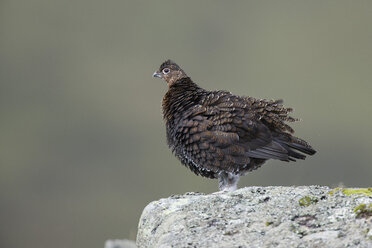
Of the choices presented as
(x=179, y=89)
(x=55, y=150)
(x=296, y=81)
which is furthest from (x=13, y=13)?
(x=179, y=89)

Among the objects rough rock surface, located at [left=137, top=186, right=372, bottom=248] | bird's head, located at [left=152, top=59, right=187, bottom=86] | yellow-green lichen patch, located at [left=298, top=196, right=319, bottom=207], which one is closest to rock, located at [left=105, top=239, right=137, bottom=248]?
bird's head, located at [left=152, top=59, right=187, bottom=86]

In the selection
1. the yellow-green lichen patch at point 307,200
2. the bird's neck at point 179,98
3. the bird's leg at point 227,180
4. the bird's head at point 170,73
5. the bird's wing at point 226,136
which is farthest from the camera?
the bird's head at point 170,73

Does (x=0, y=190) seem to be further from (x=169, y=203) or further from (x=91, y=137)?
(x=169, y=203)

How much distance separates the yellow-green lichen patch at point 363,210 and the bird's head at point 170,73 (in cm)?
548

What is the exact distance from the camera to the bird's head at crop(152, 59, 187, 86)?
1136 cm

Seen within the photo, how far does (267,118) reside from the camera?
10.3 meters

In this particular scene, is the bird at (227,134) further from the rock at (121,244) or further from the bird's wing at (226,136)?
the rock at (121,244)

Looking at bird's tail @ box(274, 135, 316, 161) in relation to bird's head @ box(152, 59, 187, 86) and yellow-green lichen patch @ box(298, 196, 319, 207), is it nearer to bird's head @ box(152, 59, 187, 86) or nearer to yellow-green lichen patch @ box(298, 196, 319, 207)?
bird's head @ box(152, 59, 187, 86)

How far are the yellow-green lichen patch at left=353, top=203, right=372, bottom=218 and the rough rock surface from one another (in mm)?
21

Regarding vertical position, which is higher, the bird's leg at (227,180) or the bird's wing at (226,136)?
the bird's wing at (226,136)

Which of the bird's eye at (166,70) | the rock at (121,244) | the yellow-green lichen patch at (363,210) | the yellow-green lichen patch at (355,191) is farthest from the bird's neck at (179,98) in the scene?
the yellow-green lichen patch at (363,210)

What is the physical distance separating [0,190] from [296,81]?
26.5 meters

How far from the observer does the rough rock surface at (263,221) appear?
596 centimetres

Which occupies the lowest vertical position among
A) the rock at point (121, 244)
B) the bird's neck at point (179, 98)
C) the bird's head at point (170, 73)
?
the rock at point (121, 244)
